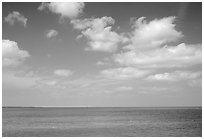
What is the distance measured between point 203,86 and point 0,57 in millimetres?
7637

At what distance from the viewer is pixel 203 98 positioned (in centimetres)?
857

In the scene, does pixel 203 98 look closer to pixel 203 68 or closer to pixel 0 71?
pixel 203 68

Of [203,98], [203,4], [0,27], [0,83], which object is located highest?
[203,4]

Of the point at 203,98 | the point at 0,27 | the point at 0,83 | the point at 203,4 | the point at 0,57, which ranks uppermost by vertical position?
the point at 203,4

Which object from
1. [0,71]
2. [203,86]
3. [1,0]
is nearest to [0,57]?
[0,71]

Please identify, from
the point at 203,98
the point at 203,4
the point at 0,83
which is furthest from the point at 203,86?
the point at 0,83

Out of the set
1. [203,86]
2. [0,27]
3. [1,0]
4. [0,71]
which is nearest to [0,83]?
[0,71]

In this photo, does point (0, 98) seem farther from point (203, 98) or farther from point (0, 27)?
point (203, 98)

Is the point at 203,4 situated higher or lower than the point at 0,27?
higher

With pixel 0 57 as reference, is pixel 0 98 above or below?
below

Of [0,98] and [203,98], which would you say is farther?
[0,98]

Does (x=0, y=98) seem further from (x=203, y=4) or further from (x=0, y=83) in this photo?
(x=203, y=4)

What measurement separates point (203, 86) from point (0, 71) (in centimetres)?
765

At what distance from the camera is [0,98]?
9.24 m
